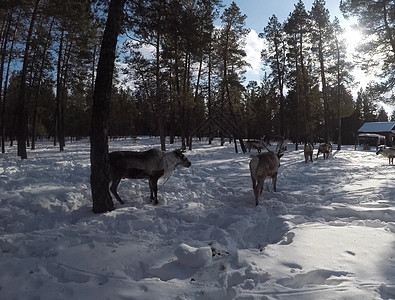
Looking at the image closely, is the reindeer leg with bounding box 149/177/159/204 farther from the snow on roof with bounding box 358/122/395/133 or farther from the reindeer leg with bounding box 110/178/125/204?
the snow on roof with bounding box 358/122/395/133

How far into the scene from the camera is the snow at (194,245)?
119 inches

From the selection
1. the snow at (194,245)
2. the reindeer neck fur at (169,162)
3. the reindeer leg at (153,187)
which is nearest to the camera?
the snow at (194,245)

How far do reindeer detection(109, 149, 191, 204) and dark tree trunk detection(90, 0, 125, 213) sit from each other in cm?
98

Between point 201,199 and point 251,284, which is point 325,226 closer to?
point 251,284

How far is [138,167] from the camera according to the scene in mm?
7383

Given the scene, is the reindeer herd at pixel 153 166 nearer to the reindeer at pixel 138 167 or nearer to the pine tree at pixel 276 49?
the reindeer at pixel 138 167

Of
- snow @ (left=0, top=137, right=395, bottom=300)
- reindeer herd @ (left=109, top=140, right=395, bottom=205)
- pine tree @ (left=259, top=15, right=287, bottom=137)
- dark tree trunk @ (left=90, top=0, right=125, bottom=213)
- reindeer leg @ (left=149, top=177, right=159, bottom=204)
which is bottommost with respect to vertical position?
snow @ (left=0, top=137, right=395, bottom=300)

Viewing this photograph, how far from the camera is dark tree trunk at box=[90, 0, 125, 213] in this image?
5.90 m

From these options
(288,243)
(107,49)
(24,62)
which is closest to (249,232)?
(288,243)

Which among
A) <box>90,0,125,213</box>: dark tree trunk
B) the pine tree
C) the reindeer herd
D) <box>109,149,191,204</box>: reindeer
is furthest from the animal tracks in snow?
the pine tree

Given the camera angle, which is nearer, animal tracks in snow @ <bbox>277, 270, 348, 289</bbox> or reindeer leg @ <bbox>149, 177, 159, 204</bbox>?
animal tracks in snow @ <bbox>277, 270, 348, 289</bbox>

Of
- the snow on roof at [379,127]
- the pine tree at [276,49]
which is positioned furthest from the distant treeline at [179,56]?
the snow on roof at [379,127]

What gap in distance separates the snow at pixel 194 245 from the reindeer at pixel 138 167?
57 centimetres

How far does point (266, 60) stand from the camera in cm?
3112
